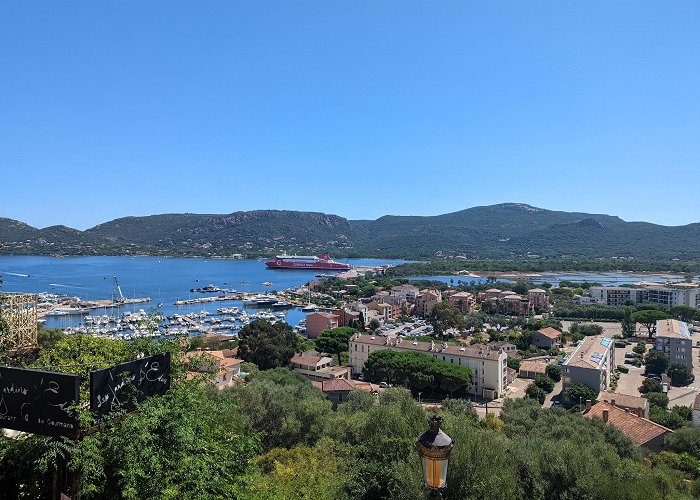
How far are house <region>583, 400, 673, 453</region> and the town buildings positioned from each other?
43.2 m

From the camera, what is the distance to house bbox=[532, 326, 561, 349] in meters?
34.4

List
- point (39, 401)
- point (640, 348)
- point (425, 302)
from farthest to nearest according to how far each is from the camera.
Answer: point (425, 302), point (640, 348), point (39, 401)

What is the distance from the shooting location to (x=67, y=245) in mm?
142625

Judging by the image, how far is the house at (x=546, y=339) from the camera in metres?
34.4

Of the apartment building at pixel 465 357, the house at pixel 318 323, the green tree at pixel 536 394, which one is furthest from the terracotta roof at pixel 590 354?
the house at pixel 318 323

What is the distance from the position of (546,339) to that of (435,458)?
35.4m

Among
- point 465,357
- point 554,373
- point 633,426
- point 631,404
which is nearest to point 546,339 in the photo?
point 554,373

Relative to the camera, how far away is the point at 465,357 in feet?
77.6

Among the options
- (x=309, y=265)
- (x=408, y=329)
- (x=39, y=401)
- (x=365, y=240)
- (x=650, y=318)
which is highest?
(x=365, y=240)

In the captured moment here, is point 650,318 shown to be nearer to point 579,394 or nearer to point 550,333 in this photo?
point 550,333

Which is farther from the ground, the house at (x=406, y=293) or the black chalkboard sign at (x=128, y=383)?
the black chalkboard sign at (x=128, y=383)

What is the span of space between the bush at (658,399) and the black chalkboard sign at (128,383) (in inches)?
893

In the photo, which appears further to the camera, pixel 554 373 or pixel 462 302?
pixel 462 302

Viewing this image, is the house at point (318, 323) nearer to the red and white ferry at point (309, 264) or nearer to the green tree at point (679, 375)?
the green tree at point (679, 375)
